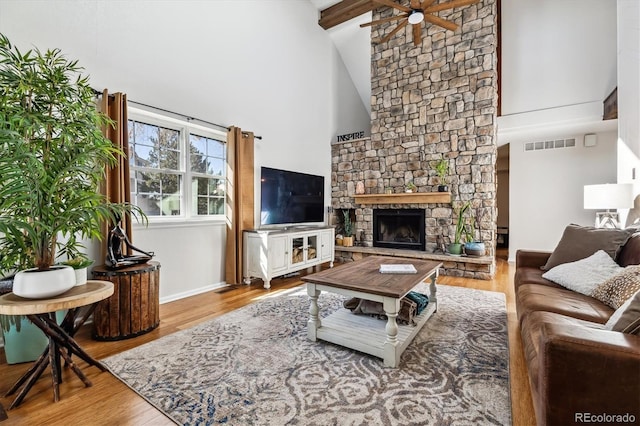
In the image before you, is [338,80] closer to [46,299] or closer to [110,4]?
[110,4]

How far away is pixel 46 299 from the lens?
1562mm

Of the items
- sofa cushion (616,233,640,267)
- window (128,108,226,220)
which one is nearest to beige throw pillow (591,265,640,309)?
sofa cushion (616,233,640,267)

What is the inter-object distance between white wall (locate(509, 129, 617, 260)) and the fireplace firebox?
2228mm

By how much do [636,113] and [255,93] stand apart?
14.0 ft

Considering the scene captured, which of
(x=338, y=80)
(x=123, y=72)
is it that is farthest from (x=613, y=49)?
(x=123, y=72)

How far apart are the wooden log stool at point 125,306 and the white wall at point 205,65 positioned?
70 centimetres

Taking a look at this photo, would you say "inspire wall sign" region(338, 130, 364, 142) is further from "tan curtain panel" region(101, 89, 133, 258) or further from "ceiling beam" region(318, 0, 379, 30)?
"tan curtain panel" region(101, 89, 133, 258)

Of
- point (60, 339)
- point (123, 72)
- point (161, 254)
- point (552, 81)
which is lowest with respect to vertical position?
point (60, 339)

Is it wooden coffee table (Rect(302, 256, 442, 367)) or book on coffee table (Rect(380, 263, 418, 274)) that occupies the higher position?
book on coffee table (Rect(380, 263, 418, 274))

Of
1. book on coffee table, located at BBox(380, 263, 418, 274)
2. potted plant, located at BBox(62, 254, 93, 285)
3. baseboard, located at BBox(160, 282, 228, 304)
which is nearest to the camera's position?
potted plant, located at BBox(62, 254, 93, 285)

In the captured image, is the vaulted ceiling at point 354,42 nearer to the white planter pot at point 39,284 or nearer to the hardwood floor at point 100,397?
the hardwood floor at point 100,397

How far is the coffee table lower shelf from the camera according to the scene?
196 centimetres

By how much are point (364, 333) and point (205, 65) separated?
11.3 feet

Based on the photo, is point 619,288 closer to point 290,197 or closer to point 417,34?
point 290,197
